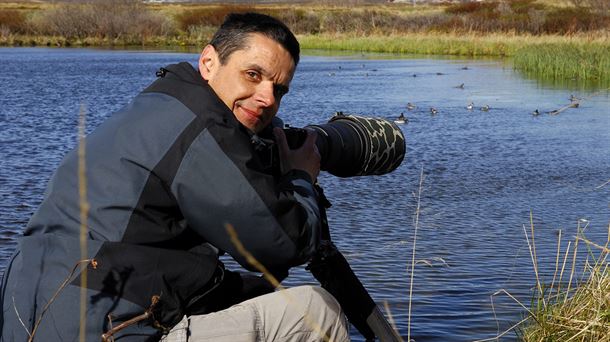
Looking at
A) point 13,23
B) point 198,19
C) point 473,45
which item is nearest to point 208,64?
point 473,45

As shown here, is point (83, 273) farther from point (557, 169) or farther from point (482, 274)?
point (557, 169)

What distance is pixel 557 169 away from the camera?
9289mm

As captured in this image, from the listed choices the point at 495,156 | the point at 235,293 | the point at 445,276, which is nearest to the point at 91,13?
the point at 495,156

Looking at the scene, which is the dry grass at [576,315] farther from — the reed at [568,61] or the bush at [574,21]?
the bush at [574,21]

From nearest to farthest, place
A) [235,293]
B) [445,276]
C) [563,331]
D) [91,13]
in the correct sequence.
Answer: [235,293]
[563,331]
[445,276]
[91,13]

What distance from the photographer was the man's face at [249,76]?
232 centimetres

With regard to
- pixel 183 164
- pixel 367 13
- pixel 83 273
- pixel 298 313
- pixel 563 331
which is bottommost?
pixel 367 13

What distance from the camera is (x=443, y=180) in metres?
8.59

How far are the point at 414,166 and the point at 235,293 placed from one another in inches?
272

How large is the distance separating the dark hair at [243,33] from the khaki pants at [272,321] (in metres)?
0.60

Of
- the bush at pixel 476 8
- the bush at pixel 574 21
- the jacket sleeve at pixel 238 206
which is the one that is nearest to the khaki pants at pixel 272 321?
the jacket sleeve at pixel 238 206

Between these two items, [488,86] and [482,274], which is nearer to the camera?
[482,274]

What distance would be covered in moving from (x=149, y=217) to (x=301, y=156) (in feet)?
1.53

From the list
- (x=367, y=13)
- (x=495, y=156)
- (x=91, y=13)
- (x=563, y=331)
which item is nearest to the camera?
(x=563, y=331)
